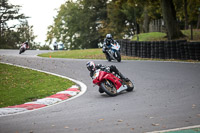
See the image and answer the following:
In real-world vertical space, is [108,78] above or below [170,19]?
below

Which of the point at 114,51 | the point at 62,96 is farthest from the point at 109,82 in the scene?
the point at 114,51

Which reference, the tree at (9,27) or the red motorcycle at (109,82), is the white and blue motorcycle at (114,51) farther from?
the tree at (9,27)

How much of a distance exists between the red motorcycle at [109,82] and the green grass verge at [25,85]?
1914 mm

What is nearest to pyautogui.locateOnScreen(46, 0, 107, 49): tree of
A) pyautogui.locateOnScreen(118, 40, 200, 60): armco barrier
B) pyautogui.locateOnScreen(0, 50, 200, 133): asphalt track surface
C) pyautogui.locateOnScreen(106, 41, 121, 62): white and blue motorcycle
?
pyautogui.locateOnScreen(118, 40, 200, 60): armco barrier

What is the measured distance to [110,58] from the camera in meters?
22.6

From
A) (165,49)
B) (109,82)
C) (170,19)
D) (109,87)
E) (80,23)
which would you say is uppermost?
(80,23)

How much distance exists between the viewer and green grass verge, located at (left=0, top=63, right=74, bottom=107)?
35.7 ft

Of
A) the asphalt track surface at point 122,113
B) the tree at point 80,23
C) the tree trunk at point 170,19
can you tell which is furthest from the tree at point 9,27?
→ the asphalt track surface at point 122,113

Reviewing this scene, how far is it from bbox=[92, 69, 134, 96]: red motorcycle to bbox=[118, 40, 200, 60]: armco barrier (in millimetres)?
10689

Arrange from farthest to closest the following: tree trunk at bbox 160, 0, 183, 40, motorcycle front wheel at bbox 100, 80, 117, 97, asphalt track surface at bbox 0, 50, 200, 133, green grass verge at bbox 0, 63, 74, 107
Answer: tree trunk at bbox 160, 0, 183, 40 → green grass verge at bbox 0, 63, 74, 107 → motorcycle front wheel at bbox 100, 80, 117, 97 → asphalt track surface at bbox 0, 50, 200, 133

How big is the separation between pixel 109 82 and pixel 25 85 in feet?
12.8

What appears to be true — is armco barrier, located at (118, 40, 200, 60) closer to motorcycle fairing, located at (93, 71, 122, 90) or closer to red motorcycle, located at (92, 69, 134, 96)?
red motorcycle, located at (92, 69, 134, 96)

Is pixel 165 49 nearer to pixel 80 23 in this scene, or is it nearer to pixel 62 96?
pixel 62 96

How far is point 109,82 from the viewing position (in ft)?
35.8
